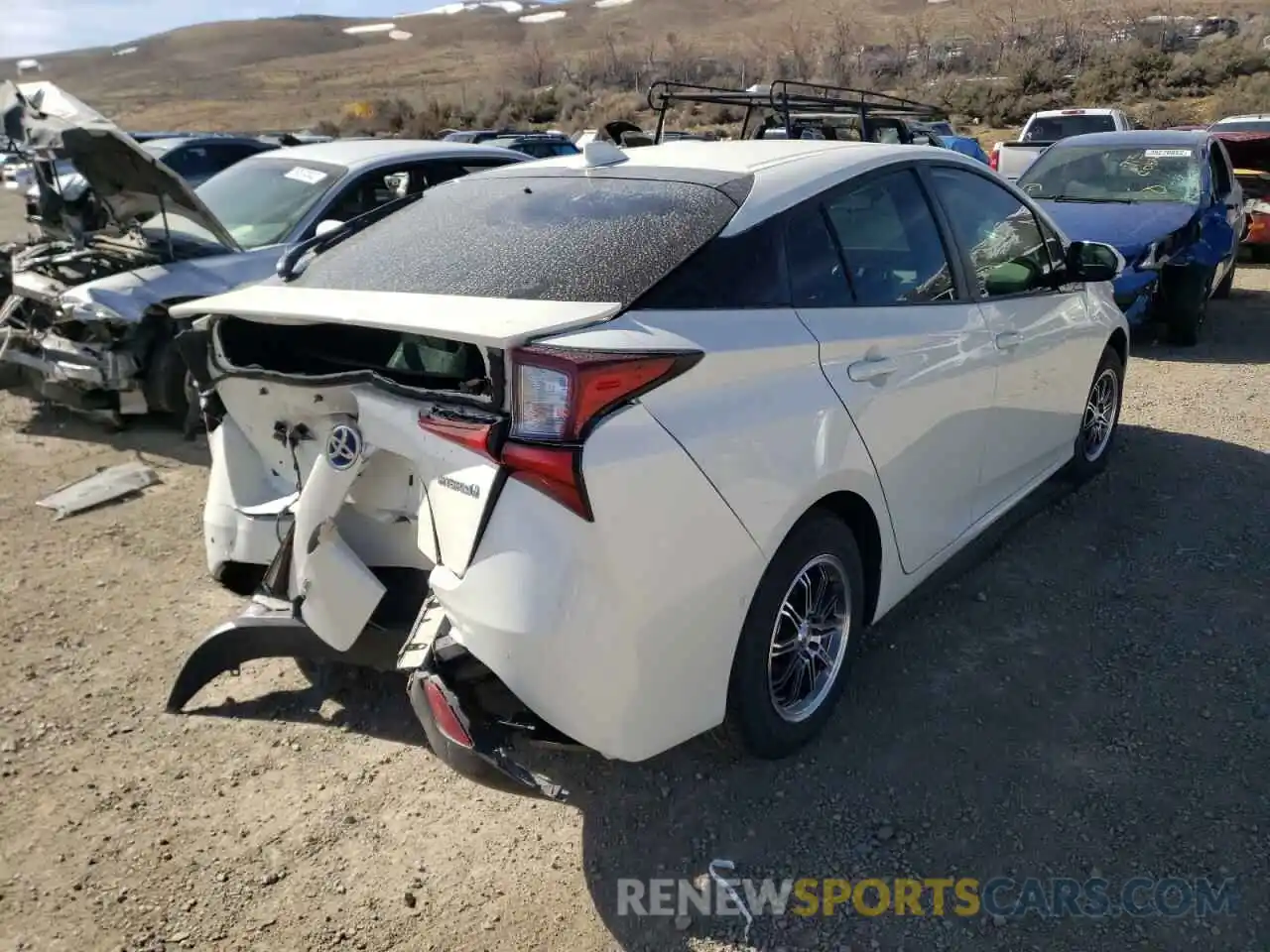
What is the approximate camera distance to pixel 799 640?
3.02 m

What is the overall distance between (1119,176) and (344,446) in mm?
8537

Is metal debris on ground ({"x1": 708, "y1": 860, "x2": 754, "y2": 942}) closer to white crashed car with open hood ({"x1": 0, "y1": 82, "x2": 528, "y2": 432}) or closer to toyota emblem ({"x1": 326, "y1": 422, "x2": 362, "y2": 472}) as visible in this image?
toyota emblem ({"x1": 326, "y1": 422, "x2": 362, "y2": 472})

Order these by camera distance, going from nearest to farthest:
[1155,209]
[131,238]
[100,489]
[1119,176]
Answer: [100,489] < [131,238] < [1155,209] < [1119,176]

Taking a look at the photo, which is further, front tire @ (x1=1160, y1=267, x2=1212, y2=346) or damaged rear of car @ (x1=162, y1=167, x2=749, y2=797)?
front tire @ (x1=1160, y1=267, x2=1212, y2=346)

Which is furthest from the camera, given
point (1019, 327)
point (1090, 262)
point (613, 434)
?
point (1090, 262)

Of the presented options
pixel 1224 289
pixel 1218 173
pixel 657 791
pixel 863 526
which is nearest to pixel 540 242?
pixel 863 526

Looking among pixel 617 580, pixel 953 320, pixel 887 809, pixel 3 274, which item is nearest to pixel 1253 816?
pixel 887 809

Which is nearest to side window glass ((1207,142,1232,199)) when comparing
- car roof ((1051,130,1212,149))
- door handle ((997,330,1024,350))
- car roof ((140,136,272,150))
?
car roof ((1051,130,1212,149))

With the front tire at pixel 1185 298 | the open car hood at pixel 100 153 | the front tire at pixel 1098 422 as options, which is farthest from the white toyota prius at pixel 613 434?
the front tire at pixel 1185 298

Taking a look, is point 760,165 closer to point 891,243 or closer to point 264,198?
point 891,243

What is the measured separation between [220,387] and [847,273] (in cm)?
200

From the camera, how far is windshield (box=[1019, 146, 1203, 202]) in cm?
873

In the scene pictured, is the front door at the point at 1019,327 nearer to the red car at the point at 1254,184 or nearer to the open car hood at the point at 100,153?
the open car hood at the point at 100,153

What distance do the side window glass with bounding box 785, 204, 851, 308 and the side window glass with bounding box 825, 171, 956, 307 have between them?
Answer: 62 millimetres
